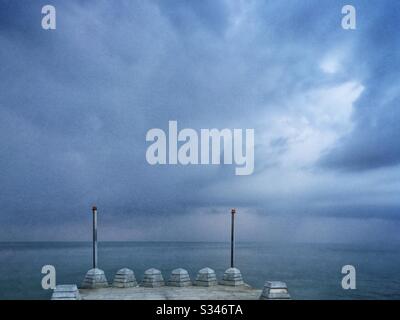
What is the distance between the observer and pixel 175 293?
18.3m

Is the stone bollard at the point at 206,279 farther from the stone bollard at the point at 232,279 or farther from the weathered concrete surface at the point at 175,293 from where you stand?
the stone bollard at the point at 232,279

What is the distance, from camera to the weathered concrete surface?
17.3m

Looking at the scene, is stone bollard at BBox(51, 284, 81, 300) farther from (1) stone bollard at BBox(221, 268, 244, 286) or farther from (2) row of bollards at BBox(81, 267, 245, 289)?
(1) stone bollard at BBox(221, 268, 244, 286)

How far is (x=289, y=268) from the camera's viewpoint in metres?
93.6

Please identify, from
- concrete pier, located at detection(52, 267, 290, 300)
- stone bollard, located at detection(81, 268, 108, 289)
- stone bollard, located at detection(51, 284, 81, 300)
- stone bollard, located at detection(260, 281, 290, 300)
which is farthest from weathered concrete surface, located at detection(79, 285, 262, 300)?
stone bollard, located at detection(51, 284, 81, 300)

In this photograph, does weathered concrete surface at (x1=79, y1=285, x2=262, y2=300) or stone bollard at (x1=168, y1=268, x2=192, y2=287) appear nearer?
weathered concrete surface at (x1=79, y1=285, x2=262, y2=300)

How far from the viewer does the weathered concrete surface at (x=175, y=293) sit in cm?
1727

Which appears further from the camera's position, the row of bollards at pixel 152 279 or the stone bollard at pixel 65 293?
the row of bollards at pixel 152 279

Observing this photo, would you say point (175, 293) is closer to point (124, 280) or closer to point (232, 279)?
point (124, 280)

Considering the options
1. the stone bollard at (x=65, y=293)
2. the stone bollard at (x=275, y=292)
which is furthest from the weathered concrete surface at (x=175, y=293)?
the stone bollard at (x=65, y=293)

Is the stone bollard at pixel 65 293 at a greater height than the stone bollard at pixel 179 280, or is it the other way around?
the stone bollard at pixel 65 293
